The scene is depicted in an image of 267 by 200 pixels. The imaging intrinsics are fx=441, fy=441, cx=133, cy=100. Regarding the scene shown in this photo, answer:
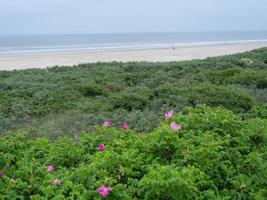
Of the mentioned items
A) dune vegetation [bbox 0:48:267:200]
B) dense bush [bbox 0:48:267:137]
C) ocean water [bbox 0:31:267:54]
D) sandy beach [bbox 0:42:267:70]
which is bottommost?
ocean water [bbox 0:31:267:54]

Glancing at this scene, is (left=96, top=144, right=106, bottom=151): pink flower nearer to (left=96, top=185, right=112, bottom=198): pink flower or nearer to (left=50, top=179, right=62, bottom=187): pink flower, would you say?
(left=50, top=179, right=62, bottom=187): pink flower

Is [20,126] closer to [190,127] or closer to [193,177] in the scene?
[190,127]

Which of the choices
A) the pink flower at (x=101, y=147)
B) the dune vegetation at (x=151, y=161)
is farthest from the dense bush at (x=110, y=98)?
the pink flower at (x=101, y=147)

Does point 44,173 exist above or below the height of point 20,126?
above

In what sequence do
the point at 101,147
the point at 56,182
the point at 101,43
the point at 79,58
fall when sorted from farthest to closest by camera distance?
the point at 101,43
the point at 79,58
the point at 101,147
the point at 56,182

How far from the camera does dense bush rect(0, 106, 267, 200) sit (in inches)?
118

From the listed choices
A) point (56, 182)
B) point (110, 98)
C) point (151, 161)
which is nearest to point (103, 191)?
point (56, 182)

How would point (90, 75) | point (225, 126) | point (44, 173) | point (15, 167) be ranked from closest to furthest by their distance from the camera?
1. point (44, 173)
2. point (15, 167)
3. point (225, 126)
4. point (90, 75)

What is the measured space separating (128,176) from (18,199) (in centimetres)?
81

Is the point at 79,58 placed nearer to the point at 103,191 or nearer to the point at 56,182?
the point at 56,182

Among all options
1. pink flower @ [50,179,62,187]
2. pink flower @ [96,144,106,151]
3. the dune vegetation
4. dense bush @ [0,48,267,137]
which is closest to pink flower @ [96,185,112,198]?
the dune vegetation

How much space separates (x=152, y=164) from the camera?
3.46 m

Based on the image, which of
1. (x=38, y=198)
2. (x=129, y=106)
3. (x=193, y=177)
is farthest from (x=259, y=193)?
(x=129, y=106)

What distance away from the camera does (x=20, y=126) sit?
885cm
